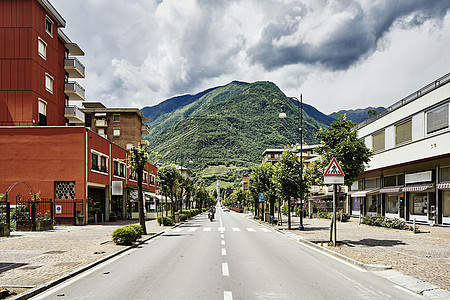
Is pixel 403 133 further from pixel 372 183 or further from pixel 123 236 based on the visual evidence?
pixel 123 236

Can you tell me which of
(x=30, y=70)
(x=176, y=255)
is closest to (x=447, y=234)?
(x=176, y=255)

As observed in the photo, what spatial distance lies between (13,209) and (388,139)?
2958 cm

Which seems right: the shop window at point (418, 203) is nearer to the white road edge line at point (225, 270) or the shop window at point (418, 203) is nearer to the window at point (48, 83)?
the white road edge line at point (225, 270)

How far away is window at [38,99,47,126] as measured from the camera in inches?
1433

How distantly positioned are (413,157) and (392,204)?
24.6 feet

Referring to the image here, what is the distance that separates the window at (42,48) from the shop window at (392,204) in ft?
115

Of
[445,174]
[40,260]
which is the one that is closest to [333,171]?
[40,260]

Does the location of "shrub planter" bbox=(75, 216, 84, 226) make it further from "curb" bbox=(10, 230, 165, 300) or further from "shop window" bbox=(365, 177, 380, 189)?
"shop window" bbox=(365, 177, 380, 189)

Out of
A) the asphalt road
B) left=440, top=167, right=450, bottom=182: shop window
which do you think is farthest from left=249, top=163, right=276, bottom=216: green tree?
the asphalt road

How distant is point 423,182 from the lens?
2828 cm

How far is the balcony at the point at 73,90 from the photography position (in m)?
42.1

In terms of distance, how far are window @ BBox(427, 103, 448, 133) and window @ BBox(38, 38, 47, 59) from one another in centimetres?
3384

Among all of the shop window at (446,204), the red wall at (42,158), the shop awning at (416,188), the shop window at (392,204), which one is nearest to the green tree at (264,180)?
the shop window at (392,204)

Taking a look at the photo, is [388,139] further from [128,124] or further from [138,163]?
[128,124]
